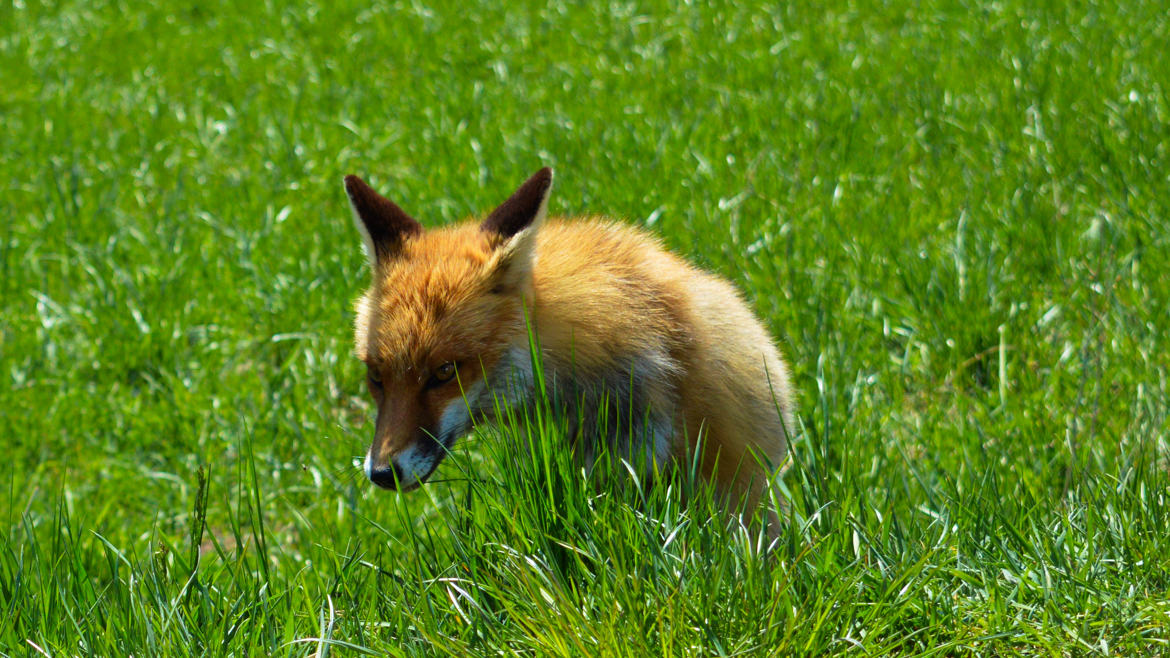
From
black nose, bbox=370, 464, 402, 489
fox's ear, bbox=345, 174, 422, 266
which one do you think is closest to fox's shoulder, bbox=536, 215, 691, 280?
fox's ear, bbox=345, 174, 422, 266

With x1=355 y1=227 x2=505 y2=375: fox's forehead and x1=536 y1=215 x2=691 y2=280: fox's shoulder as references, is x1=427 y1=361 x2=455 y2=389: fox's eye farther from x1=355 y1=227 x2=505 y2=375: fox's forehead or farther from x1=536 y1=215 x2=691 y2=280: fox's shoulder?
x1=536 y1=215 x2=691 y2=280: fox's shoulder

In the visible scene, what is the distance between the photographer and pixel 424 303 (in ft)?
12.3

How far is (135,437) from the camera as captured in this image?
6.05 m

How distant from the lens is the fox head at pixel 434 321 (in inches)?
142

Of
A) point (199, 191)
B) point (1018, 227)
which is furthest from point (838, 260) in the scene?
point (199, 191)

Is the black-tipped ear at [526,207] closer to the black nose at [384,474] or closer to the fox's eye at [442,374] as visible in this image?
the fox's eye at [442,374]

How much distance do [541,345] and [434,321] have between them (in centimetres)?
38

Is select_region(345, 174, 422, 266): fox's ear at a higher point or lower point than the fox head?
higher

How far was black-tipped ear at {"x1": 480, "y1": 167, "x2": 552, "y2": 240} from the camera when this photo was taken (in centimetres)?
383

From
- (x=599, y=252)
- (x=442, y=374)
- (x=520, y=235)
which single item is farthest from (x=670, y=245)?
(x=442, y=374)

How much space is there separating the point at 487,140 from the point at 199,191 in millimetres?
2327

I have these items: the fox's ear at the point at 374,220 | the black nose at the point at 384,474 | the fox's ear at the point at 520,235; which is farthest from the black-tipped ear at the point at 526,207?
the black nose at the point at 384,474

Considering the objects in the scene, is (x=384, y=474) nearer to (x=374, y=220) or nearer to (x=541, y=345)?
(x=541, y=345)

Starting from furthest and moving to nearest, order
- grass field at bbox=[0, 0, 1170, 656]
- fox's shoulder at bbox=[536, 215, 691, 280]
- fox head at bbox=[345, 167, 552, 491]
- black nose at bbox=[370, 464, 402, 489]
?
1. fox's shoulder at bbox=[536, 215, 691, 280]
2. fox head at bbox=[345, 167, 552, 491]
3. black nose at bbox=[370, 464, 402, 489]
4. grass field at bbox=[0, 0, 1170, 656]
